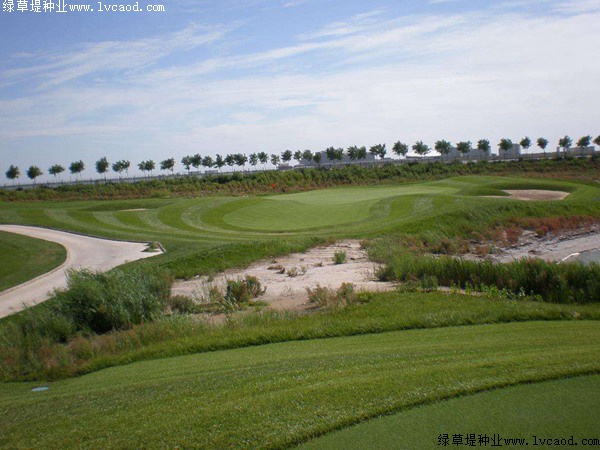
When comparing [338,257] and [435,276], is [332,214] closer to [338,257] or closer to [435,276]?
[338,257]

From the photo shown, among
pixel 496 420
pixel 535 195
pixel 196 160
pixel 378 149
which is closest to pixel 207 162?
pixel 196 160

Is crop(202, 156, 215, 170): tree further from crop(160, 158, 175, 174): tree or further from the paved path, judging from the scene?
the paved path

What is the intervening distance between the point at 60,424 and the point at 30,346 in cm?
645

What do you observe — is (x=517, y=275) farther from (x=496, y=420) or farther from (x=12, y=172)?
(x=12, y=172)

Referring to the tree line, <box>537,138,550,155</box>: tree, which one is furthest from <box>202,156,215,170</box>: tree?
<box>537,138,550,155</box>: tree

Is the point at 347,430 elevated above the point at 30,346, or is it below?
above

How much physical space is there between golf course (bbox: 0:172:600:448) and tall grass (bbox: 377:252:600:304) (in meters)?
0.06

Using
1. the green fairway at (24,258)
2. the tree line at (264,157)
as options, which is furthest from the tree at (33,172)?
the green fairway at (24,258)

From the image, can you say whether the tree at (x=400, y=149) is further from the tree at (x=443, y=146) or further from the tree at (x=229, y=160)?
the tree at (x=229, y=160)

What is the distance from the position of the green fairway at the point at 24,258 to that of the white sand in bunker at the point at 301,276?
7.07 meters

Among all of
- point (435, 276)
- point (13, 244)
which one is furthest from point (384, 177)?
point (435, 276)

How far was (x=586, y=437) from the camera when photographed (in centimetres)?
495

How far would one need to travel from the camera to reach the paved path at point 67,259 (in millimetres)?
19239

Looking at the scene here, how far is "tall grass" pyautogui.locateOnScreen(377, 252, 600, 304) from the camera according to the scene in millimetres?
14133
